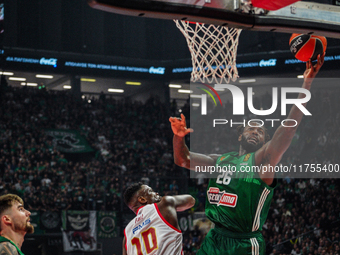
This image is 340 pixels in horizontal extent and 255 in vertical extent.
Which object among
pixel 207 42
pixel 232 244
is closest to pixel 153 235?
pixel 232 244

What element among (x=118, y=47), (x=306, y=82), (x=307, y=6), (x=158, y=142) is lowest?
(x=158, y=142)

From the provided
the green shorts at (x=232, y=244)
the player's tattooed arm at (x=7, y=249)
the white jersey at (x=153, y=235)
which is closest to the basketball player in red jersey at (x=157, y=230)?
the white jersey at (x=153, y=235)

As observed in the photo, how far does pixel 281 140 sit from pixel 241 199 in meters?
0.75

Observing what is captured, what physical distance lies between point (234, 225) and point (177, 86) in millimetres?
19836

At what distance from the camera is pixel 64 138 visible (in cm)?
1902

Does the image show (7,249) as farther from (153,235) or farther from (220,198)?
(220,198)

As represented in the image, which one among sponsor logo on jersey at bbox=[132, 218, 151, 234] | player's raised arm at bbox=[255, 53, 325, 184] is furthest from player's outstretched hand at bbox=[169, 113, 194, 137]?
sponsor logo on jersey at bbox=[132, 218, 151, 234]

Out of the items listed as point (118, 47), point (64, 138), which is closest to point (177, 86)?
point (118, 47)

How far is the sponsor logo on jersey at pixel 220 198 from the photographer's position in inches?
177

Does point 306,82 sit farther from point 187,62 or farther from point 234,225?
point 187,62

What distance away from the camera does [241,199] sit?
A: 14.7 feet

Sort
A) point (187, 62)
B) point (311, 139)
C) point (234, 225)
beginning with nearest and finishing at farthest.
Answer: point (234, 225), point (311, 139), point (187, 62)

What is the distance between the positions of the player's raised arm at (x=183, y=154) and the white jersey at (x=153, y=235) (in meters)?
0.80

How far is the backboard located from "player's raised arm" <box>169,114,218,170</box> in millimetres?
1144
